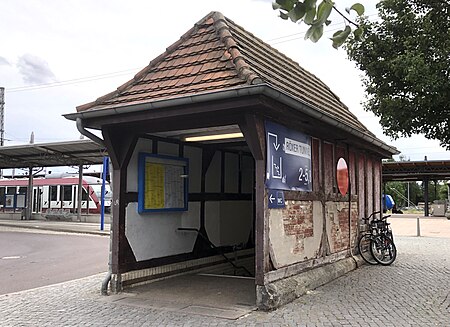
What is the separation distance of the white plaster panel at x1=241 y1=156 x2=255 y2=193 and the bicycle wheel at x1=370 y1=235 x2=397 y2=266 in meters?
3.01

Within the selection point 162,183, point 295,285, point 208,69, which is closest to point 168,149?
point 162,183

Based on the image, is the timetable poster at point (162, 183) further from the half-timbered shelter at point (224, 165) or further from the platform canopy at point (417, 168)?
the platform canopy at point (417, 168)

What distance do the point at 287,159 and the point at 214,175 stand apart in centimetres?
308

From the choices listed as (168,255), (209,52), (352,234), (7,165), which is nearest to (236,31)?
(209,52)

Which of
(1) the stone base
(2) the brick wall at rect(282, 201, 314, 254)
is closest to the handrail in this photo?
(1) the stone base

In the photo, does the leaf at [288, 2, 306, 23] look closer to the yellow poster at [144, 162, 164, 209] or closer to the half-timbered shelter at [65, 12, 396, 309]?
the half-timbered shelter at [65, 12, 396, 309]

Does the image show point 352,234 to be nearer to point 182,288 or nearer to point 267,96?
point 182,288

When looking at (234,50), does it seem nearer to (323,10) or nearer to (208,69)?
(208,69)

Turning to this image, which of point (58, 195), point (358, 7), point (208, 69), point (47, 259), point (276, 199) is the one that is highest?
point (208, 69)

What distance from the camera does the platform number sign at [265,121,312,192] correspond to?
653 centimetres

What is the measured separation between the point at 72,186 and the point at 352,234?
24.4 metres

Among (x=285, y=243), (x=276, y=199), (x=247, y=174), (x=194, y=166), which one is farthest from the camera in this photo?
(x=247, y=174)

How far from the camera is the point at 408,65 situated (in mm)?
7785

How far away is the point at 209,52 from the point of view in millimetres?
7332
